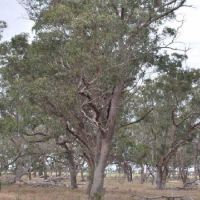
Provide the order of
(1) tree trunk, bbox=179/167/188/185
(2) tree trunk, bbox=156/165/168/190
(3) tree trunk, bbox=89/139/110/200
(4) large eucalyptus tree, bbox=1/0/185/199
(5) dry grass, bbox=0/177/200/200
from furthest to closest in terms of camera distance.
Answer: (1) tree trunk, bbox=179/167/188/185
(2) tree trunk, bbox=156/165/168/190
(5) dry grass, bbox=0/177/200/200
(3) tree trunk, bbox=89/139/110/200
(4) large eucalyptus tree, bbox=1/0/185/199

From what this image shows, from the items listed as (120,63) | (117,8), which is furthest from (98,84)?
(117,8)

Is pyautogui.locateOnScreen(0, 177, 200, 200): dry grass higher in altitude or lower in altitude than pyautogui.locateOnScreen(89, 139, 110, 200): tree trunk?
lower

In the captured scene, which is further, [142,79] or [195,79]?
[195,79]

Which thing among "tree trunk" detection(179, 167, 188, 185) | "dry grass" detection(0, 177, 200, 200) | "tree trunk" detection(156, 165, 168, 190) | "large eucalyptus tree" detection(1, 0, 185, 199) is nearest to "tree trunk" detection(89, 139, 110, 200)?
"large eucalyptus tree" detection(1, 0, 185, 199)

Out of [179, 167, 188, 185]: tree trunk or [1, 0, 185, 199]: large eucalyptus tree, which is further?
[179, 167, 188, 185]: tree trunk

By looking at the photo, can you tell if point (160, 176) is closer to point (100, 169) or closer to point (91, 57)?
point (100, 169)

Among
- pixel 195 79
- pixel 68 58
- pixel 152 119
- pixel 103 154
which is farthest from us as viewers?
pixel 152 119

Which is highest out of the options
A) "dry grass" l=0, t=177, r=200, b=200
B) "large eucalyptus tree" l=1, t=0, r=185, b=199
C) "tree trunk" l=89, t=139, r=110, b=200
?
"large eucalyptus tree" l=1, t=0, r=185, b=199

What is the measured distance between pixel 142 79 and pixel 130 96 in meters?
1.91

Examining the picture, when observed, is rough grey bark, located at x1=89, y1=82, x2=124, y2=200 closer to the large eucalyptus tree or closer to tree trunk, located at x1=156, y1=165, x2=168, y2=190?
the large eucalyptus tree

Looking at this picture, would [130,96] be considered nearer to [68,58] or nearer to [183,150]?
[68,58]

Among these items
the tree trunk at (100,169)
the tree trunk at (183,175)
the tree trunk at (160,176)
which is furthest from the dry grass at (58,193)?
the tree trunk at (183,175)

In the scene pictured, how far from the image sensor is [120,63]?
73.4ft

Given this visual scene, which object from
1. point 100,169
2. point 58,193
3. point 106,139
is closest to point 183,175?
point 58,193
